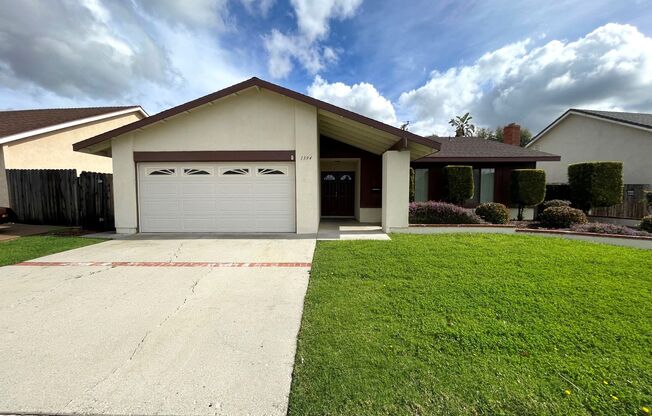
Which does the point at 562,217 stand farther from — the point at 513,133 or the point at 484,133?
the point at 484,133

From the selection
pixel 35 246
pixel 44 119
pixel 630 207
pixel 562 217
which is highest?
pixel 44 119

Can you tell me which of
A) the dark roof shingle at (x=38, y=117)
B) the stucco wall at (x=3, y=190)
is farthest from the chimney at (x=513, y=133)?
the stucco wall at (x=3, y=190)

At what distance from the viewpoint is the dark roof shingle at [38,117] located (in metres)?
11.8

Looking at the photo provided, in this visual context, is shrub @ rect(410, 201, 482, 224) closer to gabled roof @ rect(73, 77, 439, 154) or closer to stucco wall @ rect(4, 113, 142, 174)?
gabled roof @ rect(73, 77, 439, 154)

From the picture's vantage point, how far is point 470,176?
12641 mm

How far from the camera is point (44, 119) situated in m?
13.4

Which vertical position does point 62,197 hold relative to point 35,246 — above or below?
above

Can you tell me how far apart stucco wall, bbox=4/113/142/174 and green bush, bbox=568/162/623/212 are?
23.4 metres

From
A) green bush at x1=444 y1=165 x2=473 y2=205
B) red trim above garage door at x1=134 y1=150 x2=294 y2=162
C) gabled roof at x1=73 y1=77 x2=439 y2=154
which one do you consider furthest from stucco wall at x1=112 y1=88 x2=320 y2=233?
green bush at x1=444 y1=165 x2=473 y2=205

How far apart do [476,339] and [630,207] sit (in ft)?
50.9

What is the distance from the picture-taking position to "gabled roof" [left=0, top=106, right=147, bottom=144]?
1141 cm

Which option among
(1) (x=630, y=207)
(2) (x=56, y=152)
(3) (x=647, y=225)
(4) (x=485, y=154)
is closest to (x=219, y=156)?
(2) (x=56, y=152)

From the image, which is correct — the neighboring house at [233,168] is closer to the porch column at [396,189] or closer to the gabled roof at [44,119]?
the porch column at [396,189]

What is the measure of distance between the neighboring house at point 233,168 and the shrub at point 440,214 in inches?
52.8
